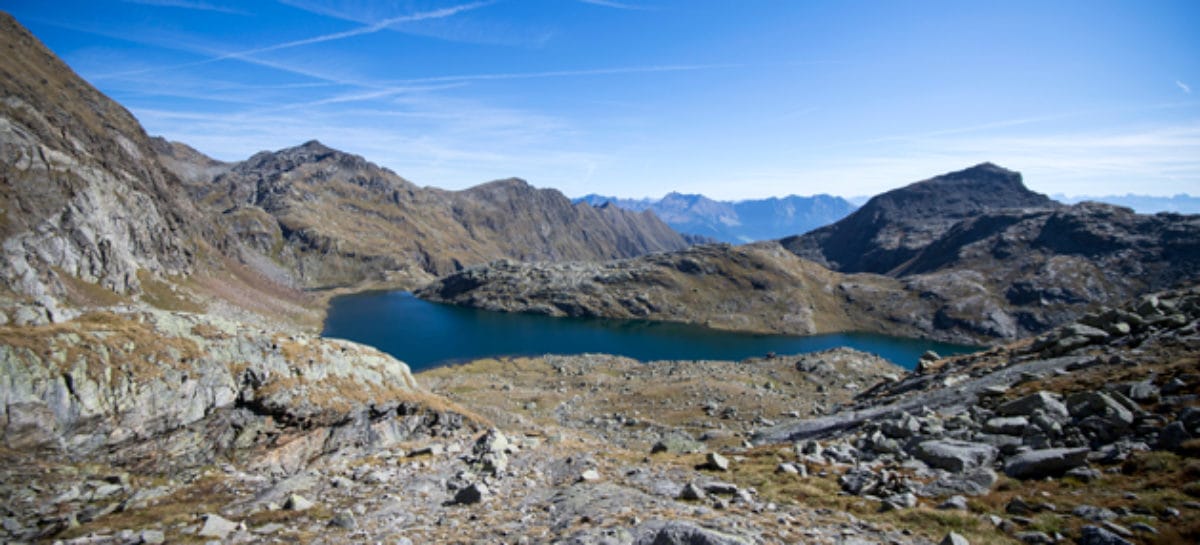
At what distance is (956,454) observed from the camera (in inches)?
658

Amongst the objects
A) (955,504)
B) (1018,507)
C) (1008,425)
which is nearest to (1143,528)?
(1018,507)

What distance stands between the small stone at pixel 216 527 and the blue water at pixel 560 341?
4324 inches

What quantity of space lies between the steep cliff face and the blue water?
176 feet

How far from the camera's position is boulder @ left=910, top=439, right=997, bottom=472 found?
16375 millimetres

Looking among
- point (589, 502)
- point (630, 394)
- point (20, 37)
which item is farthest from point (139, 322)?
point (20, 37)

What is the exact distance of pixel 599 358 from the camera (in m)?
111

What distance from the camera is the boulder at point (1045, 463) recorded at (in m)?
14.1

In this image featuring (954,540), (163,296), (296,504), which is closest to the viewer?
(954,540)

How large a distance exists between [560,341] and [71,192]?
128851 millimetres

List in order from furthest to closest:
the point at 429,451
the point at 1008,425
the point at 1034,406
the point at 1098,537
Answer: the point at 429,451, the point at 1034,406, the point at 1008,425, the point at 1098,537

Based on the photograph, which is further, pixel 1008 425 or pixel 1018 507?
pixel 1008 425

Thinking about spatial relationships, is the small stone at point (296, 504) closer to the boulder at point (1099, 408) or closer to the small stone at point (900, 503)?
the small stone at point (900, 503)

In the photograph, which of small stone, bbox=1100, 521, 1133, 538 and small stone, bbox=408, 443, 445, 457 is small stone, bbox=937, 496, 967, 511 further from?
small stone, bbox=408, 443, 445, 457

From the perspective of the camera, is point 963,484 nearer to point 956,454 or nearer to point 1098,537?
point 956,454
